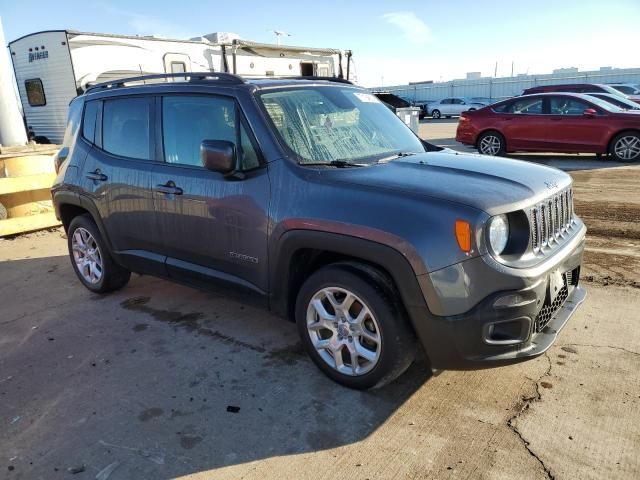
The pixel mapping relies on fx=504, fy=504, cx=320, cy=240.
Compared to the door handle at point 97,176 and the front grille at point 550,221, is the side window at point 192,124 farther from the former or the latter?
the front grille at point 550,221

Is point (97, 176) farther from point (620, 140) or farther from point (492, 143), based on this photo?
point (620, 140)

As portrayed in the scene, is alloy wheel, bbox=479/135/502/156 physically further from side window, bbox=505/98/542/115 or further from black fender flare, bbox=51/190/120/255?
black fender flare, bbox=51/190/120/255

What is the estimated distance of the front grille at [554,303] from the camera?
2814 mm

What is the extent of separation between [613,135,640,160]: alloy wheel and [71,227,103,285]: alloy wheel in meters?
10.6

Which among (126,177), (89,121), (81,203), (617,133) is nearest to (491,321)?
(126,177)

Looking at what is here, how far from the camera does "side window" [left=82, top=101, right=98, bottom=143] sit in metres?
4.63

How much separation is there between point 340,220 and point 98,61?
1042 cm

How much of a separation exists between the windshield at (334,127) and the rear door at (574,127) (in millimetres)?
8517

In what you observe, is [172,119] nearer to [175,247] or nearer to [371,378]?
[175,247]

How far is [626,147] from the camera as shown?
35.3 ft

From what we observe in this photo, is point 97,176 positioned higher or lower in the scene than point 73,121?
lower

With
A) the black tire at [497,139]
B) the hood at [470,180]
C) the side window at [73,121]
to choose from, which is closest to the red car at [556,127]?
the black tire at [497,139]

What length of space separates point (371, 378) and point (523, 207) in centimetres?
129

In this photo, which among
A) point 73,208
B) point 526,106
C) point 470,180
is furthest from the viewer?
point 526,106
